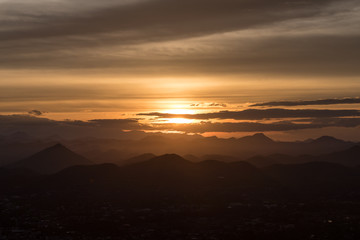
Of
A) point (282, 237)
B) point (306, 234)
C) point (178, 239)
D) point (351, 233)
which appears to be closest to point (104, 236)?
point (178, 239)

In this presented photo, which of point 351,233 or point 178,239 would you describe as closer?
point 178,239

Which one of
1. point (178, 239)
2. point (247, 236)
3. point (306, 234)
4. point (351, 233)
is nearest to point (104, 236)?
point (178, 239)

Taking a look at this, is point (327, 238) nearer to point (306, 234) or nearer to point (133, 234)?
point (306, 234)

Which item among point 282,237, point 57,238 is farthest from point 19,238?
point 282,237

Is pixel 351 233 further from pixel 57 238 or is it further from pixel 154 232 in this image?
pixel 57 238

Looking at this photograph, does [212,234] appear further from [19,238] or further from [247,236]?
[19,238]

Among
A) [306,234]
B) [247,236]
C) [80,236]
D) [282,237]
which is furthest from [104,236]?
[306,234]

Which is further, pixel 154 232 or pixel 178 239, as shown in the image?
pixel 154 232
